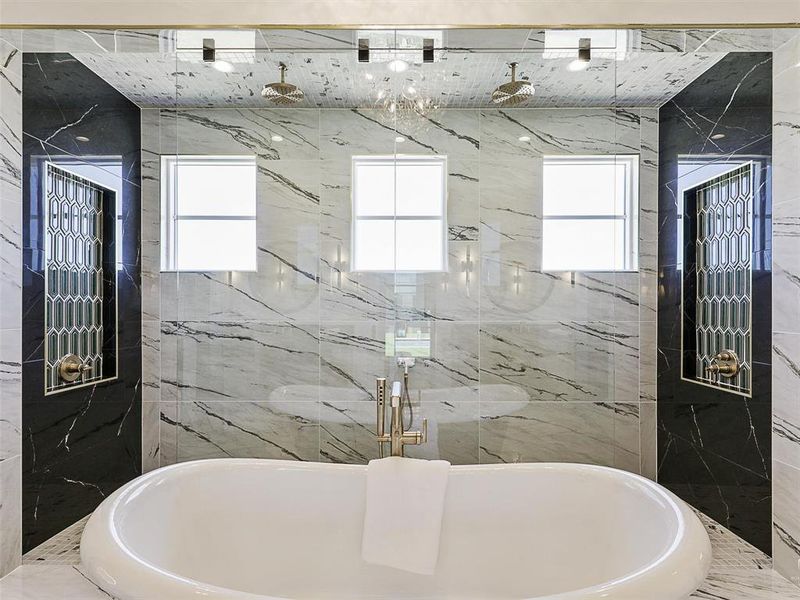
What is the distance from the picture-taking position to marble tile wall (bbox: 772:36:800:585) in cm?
192

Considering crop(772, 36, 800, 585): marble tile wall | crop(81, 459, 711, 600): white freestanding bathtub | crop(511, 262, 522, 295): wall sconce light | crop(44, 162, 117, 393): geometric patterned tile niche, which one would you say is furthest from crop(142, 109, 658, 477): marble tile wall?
crop(772, 36, 800, 585): marble tile wall

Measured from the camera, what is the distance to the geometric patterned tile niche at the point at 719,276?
2135 millimetres

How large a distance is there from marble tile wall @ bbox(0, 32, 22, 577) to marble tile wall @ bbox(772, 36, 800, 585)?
267cm

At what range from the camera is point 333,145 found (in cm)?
221

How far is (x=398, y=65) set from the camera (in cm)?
216

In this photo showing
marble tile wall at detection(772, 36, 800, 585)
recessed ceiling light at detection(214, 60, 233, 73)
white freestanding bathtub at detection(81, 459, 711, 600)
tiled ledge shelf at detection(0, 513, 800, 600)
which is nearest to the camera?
tiled ledge shelf at detection(0, 513, 800, 600)

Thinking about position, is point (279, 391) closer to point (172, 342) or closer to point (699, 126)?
point (172, 342)

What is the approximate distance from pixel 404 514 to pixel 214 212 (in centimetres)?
138

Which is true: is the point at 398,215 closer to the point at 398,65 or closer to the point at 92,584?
the point at 398,65

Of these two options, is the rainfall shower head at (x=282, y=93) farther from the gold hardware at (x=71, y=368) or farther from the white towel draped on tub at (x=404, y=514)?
the white towel draped on tub at (x=404, y=514)

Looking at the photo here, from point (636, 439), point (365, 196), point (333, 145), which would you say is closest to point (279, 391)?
point (365, 196)

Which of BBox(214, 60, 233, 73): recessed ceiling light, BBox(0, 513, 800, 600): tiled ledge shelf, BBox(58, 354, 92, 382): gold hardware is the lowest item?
BBox(0, 513, 800, 600): tiled ledge shelf

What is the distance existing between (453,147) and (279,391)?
3.91 feet

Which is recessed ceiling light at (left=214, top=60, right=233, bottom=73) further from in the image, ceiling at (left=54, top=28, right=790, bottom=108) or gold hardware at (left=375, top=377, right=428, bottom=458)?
gold hardware at (left=375, top=377, right=428, bottom=458)
